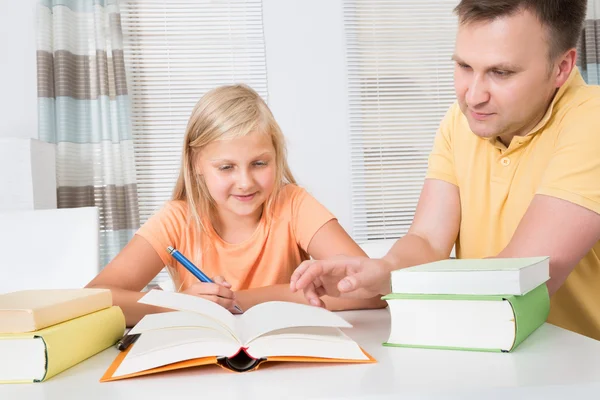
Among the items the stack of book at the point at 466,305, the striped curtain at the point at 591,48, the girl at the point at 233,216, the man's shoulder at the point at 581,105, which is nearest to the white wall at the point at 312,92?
the striped curtain at the point at 591,48

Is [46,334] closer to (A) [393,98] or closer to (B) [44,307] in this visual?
(B) [44,307]

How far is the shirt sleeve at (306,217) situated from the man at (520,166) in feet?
0.88

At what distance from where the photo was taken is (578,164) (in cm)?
102

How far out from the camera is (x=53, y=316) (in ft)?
2.20

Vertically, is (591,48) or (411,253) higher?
(591,48)

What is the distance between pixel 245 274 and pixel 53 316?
87 cm

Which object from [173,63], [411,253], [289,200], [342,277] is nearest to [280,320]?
[342,277]

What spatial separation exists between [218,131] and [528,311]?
0.92 m

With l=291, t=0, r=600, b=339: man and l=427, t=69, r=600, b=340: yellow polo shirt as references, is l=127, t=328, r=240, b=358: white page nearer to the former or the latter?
l=291, t=0, r=600, b=339: man

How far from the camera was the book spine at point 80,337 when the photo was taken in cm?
64

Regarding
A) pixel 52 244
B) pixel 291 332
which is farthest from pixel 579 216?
pixel 52 244

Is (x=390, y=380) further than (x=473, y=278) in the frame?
No

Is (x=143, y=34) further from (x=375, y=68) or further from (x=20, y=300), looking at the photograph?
(x=20, y=300)

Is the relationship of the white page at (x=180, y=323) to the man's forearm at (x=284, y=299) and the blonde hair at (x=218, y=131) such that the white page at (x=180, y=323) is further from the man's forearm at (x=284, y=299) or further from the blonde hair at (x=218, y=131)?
the blonde hair at (x=218, y=131)
